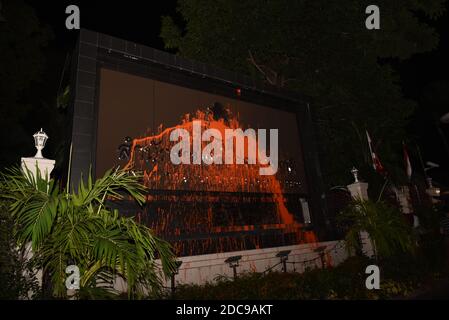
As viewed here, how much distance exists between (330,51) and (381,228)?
8.68 meters

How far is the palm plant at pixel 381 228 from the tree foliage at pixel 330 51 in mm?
4143

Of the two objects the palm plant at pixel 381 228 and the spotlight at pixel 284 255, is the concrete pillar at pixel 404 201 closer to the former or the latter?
the palm plant at pixel 381 228

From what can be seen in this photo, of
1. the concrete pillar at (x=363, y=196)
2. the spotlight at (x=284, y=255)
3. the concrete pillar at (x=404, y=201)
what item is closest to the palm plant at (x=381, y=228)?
the concrete pillar at (x=363, y=196)

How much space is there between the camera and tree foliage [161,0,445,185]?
13625 millimetres

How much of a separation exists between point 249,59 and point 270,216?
877cm

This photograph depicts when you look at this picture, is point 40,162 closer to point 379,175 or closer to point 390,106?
point 379,175

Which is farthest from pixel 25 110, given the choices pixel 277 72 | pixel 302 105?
pixel 302 105

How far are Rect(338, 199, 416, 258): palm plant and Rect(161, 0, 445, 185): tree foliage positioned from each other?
4143 mm

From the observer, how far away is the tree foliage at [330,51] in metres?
13.6

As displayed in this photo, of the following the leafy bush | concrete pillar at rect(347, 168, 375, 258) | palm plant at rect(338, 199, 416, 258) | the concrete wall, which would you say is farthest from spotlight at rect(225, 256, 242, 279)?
concrete pillar at rect(347, 168, 375, 258)

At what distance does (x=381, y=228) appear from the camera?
8.42 metres

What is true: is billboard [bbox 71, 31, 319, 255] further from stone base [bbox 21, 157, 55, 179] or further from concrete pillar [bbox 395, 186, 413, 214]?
concrete pillar [bbox 395, 186, 413, 214]

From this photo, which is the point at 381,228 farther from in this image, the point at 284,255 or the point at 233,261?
the point at 233,261

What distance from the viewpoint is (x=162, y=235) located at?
7398 millimetres
